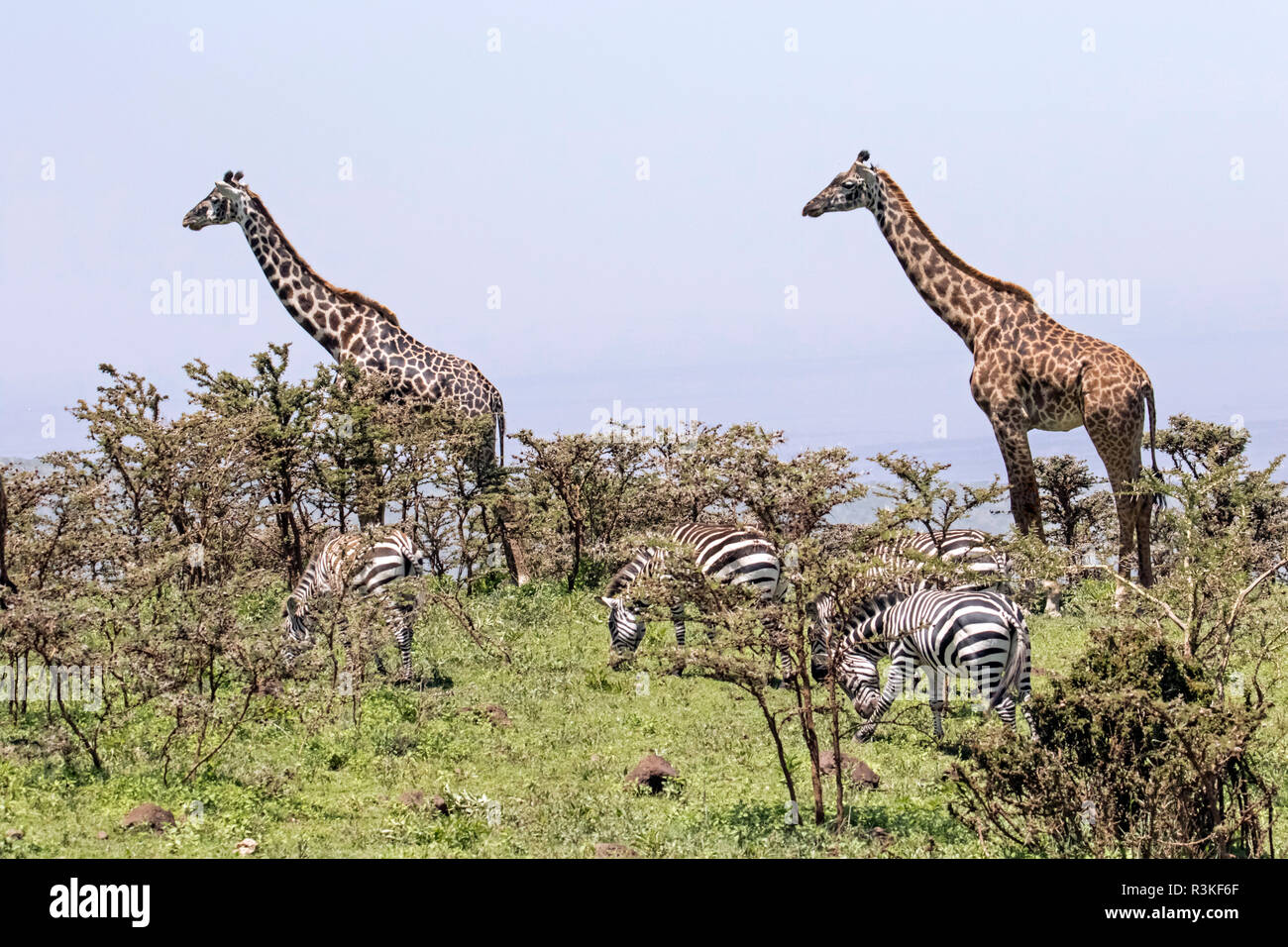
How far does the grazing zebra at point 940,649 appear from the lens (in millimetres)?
11719

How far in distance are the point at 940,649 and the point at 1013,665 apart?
25.4 inches

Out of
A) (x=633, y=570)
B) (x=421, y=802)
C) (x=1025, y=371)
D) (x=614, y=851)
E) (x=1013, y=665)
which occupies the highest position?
(x=1025, y=371)

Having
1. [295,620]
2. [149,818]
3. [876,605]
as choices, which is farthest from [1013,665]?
[295,620]

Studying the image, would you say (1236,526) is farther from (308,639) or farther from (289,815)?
(308,639)

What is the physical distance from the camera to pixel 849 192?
2228 centimetres

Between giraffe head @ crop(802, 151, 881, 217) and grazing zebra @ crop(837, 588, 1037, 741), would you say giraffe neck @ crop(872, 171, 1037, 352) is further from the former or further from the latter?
grazing zebra @ crop(837, 588, 1037, 741)

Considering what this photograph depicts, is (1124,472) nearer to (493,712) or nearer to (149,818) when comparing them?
(493,712)

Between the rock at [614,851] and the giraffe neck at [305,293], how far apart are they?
1649 centimetres

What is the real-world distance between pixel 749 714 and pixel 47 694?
6670mm

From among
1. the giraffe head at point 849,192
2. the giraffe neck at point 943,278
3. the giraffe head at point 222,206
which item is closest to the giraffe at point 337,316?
the giraffe head at point 222,206

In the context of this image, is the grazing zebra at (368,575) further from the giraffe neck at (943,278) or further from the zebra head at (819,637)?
the giraffe neck at (943,278)

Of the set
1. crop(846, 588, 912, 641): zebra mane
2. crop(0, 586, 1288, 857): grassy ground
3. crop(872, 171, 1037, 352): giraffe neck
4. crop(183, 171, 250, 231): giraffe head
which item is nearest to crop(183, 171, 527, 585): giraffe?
crop(183, 171, 250, 231): giraffe head

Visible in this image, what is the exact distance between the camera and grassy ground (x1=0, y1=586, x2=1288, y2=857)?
986 centimetres

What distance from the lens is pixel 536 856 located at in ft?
31.3
